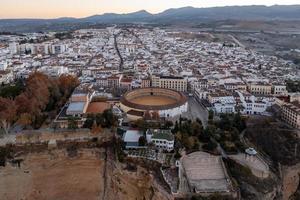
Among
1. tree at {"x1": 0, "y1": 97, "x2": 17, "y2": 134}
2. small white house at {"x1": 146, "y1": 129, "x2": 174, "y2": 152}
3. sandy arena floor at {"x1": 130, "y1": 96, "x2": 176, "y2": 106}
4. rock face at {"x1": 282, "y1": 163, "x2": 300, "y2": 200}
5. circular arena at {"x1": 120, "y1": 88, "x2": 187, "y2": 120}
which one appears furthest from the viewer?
sandy arena floor at {"x1": 130, "y1": 96, "x2": 176, "y2": 106}

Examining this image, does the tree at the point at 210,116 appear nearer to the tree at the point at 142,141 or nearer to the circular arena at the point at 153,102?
the circular arena at the point at 153,102

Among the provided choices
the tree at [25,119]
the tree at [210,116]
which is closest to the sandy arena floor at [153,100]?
the tree at [210,116]

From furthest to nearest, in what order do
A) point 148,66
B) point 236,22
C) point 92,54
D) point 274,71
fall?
1. point 236,22
2. point 92,54
3. point 148,66
4. point 274,71

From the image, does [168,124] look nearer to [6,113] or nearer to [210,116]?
[210,116]

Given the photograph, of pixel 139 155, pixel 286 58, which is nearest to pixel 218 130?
pixel 139 155

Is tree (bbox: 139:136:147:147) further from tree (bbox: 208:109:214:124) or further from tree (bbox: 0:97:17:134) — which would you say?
tree (bbox: 0:97:17:134)

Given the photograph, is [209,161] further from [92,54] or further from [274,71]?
[92,54]

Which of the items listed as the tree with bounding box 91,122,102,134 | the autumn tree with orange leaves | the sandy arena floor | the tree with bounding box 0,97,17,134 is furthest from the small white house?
the tree with bounding box 0,97,17,134

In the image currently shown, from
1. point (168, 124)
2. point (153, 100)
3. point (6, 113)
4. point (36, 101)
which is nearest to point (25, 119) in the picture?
point (6, 113)
